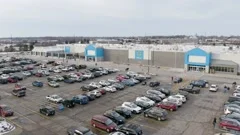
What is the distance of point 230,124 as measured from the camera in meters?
25.2

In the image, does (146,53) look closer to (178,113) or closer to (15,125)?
(178,113)

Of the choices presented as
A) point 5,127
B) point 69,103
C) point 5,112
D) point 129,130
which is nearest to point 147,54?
point 69,103

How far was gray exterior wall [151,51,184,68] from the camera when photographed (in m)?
67.1

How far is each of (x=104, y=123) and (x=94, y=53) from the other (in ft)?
197

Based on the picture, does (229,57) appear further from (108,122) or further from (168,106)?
(108,122)

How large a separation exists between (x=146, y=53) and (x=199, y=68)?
1696cm

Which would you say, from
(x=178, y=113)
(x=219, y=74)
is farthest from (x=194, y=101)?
(x=219, y=74)

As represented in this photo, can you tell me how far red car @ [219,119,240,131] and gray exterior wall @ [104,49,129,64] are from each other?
177 ft

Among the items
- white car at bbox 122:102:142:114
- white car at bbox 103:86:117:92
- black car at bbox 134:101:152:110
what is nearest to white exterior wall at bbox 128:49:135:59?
white car at bbox 103:86:117:92

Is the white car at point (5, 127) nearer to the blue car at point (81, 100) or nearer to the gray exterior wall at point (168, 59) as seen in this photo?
the blue car at point (81, 100)

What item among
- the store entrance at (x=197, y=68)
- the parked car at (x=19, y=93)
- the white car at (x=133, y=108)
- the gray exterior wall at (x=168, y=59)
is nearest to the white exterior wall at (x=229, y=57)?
the store entrance at (x=197, y=68)

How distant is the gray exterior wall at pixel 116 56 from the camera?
78.5m

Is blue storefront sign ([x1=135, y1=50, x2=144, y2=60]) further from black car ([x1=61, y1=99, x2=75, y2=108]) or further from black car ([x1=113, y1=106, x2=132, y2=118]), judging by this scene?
black car ([x1=113, y1=106, x2=132, y2=118])

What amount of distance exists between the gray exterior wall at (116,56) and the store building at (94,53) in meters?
1.54
